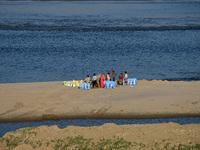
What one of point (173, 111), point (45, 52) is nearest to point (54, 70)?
point (45, 52)

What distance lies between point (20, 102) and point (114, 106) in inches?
308

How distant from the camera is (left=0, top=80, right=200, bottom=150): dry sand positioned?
23.9 meters

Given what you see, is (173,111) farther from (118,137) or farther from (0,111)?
(0,111)

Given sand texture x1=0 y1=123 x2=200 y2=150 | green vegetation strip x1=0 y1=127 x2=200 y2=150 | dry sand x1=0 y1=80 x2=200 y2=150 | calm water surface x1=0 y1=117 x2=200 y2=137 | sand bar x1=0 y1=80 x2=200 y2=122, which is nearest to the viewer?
green vegetation strip x1=0 y1=127 x2=200 y2=150

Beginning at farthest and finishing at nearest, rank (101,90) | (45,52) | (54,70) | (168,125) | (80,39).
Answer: (80,39) < (45,52) < (54,70) < (101,90) < (168,125)

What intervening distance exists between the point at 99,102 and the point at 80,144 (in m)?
8.98

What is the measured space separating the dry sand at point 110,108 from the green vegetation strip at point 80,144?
0.17 meters

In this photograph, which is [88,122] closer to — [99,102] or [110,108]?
[110,108]

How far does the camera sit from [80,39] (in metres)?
77.2

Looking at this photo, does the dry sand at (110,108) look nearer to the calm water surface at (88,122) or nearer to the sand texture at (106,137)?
the sand texture at (106,137)

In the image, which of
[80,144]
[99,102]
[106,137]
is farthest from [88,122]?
[80,144]

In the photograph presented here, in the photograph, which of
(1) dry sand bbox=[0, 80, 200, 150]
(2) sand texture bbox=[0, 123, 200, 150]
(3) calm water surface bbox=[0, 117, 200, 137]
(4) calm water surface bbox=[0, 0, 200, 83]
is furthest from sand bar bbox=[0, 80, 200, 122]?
(4) calm water surface bbox=[0, 0, 200, 83]

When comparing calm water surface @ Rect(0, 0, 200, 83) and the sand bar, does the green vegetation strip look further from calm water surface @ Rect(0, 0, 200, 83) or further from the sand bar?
calm water surface @ Rect(0, 0, 200, 83)

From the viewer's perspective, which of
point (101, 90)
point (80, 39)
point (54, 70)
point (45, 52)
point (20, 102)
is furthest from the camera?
point (80, 39)
